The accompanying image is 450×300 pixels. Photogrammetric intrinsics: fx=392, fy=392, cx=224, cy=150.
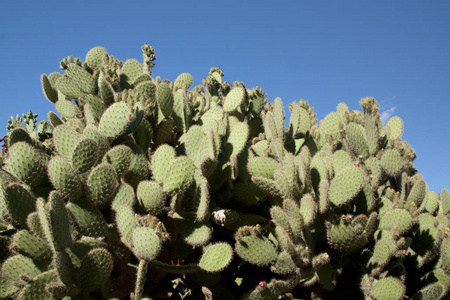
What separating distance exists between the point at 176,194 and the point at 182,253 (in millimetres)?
447

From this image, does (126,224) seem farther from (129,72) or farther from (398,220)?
(398,220)

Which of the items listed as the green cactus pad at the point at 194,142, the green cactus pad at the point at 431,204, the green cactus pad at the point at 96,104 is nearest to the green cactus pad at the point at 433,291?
the green cactus pad at the point at 431,204

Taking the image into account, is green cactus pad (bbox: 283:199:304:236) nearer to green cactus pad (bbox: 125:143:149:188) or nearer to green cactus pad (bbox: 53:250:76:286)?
green cactus pad (bbox: 125:143:149:188)

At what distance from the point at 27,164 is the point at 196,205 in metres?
0.94

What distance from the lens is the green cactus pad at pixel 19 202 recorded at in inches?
76.2

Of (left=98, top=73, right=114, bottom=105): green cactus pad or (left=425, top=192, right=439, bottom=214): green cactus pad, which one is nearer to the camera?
(left=98, top=73, right=114, bottom=105): green cactus pad

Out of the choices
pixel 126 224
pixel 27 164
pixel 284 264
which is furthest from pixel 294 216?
pixel 27 164

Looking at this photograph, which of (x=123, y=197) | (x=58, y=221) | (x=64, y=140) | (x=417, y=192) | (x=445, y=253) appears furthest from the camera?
(x=417, y=192)

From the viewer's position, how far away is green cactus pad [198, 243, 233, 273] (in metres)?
2.15

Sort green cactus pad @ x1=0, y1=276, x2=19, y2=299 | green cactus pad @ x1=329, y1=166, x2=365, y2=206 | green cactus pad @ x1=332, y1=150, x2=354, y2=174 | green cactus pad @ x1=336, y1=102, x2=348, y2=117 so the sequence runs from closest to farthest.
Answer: green cactus pad @ x1=0, y1=276, x2=19, y2=299 < green cactus pad @ x1=329, y1=166, x2=365, y2=206 < green cactus pad @ x1=332, y1=150, x2=354, y2=174 < green cactus pad @ x1=336, y1=102, x2=348, y2=117

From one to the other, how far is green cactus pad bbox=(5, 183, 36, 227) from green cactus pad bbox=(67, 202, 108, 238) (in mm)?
194

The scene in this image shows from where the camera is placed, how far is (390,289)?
249 centimetres

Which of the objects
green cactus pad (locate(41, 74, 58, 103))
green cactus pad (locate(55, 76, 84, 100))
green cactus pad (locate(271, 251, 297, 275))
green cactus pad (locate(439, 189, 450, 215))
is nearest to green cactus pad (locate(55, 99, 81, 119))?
green cactus pad (locate(55, 76, 84, 100))

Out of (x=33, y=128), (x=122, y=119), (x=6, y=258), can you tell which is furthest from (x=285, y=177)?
(x=33, y=128)
